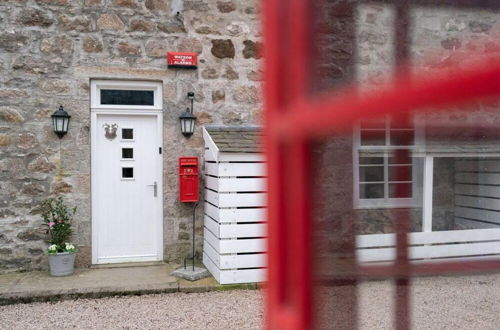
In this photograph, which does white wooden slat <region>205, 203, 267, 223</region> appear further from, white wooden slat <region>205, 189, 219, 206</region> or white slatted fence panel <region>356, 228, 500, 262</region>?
white slatted fence panel <region>356, 228, 500, 262</region>

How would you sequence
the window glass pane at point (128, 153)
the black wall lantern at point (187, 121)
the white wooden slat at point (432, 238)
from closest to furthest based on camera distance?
the white wooden slat at point (432, 238)
the black wall lantern at point (187, 121)
the window glass pane at point (128, 153)

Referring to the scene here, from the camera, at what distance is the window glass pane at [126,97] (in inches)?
232

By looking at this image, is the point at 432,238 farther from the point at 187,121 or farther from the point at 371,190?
the point at 187,121

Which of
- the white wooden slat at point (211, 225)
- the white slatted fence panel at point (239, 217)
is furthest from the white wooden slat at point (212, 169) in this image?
the white wooden slat at point (211, 225)

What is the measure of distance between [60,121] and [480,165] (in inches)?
195

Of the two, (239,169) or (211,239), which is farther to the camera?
(211,239)

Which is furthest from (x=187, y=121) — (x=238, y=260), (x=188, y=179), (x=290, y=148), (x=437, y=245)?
(x=290, y=148)

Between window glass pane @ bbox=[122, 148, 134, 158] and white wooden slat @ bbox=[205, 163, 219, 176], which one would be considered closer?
white wooden slat @ bbox=[205, 163, 219, 176]

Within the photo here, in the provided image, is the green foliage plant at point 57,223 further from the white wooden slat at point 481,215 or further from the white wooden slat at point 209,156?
the white wooden slat at point 481,215

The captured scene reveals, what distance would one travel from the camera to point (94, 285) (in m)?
5.17

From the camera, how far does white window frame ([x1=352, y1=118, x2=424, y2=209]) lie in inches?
54.2

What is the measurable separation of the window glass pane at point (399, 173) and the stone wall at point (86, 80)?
449 cm

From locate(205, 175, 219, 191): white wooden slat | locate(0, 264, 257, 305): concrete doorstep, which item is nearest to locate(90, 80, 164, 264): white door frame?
locate(0, 264, 257, 305): concrete doorstep

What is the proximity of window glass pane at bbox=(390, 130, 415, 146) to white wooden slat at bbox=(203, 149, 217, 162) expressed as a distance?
3852mm
